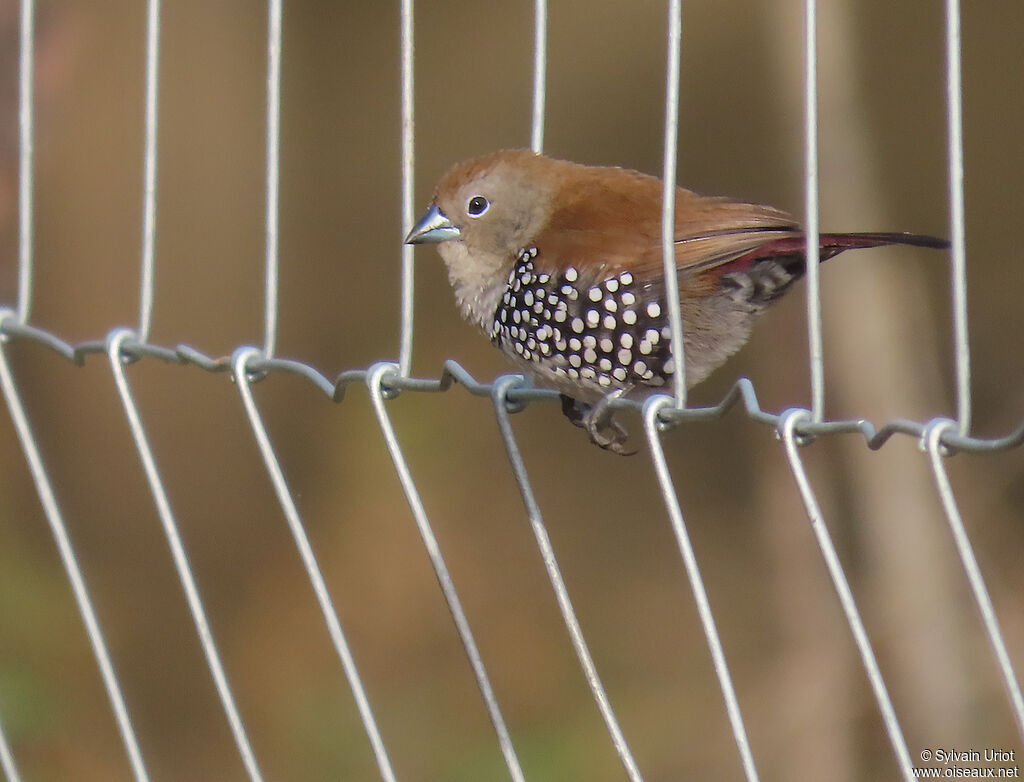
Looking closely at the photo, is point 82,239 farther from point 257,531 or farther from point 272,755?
point 272,755

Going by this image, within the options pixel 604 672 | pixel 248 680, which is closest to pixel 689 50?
pixel 604 672

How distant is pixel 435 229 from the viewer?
3.32 metres

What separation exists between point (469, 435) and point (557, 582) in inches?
156

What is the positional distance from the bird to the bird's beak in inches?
9.4

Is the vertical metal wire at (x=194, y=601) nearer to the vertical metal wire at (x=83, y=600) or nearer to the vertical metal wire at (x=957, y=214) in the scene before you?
the vertical metal wire at (x=83, y=600)

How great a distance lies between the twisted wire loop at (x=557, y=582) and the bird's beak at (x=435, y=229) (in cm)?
112

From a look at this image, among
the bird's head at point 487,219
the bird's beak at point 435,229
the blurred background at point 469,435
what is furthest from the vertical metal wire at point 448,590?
the blurred background at point 469,435

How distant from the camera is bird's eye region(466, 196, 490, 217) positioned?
327 centimetres

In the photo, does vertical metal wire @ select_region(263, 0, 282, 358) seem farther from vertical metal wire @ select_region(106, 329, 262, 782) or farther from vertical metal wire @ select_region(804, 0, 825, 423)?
vertical metal wire @ select_region(804, 0, 825, 423)

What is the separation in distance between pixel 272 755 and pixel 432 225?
2.75m

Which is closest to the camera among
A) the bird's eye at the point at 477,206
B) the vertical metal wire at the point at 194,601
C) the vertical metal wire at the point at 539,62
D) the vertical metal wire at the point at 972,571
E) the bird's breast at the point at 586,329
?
the vertical metal wire at the point at 972,571

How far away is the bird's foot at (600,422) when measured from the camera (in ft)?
8.36

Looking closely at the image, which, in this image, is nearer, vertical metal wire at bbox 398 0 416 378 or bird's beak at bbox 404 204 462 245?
vertical metal wire at bbox 398 0 416 378

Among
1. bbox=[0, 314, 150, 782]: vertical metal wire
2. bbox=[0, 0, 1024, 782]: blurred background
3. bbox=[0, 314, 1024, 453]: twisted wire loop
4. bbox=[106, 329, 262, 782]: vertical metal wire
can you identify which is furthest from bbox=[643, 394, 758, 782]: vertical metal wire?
bbox=[0, 0, 1024, 782]: blurred background
